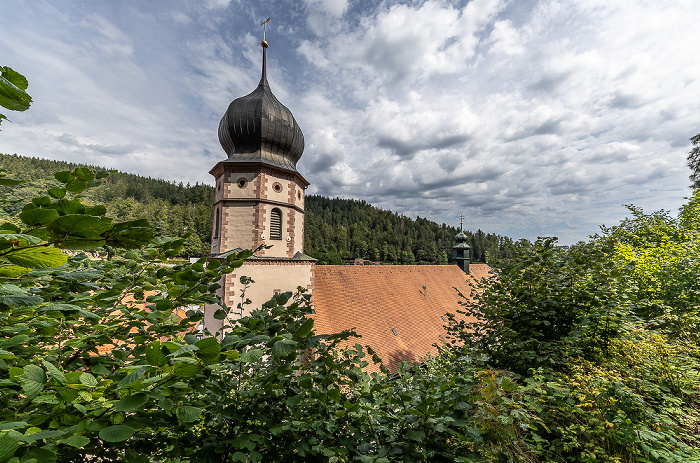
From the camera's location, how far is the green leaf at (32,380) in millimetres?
938

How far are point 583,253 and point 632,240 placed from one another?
6749 millimetres

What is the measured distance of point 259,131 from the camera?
9.52m

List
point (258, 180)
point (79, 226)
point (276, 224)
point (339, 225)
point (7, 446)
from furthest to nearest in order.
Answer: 1. point (339, 225)
2. point (276, 224)
3. point (258, 180)
4. point (79, 226)
5. point (7, 446)

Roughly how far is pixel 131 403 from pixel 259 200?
8675 mm

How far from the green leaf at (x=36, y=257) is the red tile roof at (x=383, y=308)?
34.3 ft

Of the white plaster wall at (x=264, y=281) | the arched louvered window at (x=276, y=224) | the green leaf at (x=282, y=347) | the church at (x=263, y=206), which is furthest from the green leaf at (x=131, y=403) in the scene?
the arched louvered window at (x=276, y=224)

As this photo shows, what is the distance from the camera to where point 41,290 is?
161 cm

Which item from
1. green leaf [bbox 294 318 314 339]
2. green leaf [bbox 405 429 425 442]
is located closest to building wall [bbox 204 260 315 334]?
green leaf [bbox 405 429 425 442]

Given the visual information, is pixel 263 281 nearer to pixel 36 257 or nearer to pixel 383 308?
pixel 383 308

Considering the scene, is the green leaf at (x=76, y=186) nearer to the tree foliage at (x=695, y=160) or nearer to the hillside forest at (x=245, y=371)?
the hillside forest at (x=245, y=371)

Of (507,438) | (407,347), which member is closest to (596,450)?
(507,438)

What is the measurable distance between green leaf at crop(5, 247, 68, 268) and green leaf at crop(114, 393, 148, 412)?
0.53 m

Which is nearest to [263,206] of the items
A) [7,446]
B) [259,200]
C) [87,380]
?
[259,200]

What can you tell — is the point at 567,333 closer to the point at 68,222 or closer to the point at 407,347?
the point at 68,222
